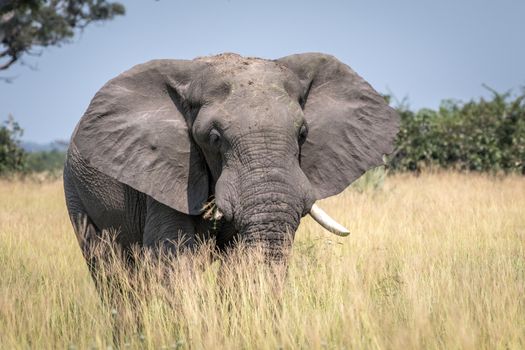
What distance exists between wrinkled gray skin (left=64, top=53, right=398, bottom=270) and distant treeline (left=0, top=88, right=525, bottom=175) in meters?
13.4

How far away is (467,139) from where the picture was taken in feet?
63.6

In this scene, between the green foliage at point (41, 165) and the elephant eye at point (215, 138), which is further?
the green foliage at point (41, 165)

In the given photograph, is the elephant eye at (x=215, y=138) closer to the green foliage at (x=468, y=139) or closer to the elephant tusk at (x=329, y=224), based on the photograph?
the elephant tusk at (x=329, y=224)

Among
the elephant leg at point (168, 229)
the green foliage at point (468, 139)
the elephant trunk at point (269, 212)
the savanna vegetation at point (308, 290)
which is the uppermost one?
the elephant trunk at point (269, 212)

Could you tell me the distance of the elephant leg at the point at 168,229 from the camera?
17.6ft

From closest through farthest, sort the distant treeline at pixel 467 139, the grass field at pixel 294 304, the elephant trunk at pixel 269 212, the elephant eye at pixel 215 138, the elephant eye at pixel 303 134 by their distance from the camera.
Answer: the grass field at pixel 294 304, the elephant trunk at pixel 269 212, the elephant eye at pixel 215 138, the elephant eye at pixel 303 134, the distant treeline at pixel 467 139

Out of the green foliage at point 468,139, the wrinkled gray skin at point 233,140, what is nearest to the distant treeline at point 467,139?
the green foliage at point 468,139

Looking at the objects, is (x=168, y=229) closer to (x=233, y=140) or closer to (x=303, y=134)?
(x=233, y=140)

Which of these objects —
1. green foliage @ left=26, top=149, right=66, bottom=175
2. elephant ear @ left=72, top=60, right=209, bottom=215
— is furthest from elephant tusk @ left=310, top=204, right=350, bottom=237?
green foliage @ left=26, top=149, right=66, bottom=175

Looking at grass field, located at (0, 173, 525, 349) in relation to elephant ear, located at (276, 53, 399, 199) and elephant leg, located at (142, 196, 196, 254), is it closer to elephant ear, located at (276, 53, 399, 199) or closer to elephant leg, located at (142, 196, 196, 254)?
elephant leg, located at (142, 196, 196, 254)

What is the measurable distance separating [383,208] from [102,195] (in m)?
6.17

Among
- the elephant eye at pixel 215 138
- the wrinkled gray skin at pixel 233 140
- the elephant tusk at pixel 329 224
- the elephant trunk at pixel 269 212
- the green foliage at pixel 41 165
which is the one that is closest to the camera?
the elephant trunk at pixel 269 212

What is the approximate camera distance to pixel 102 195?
261 inches

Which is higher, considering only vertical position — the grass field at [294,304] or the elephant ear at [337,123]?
the elephant ear at [337,123]
